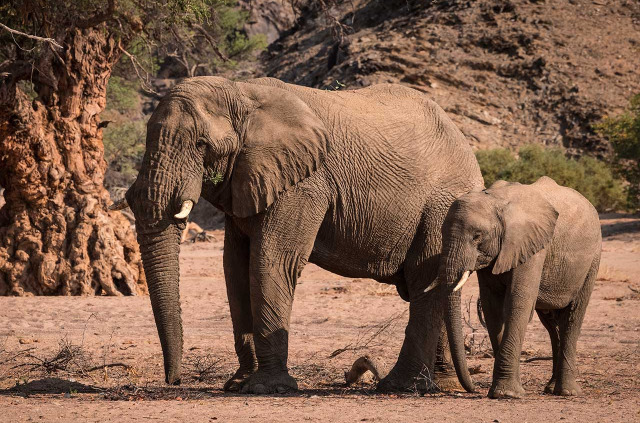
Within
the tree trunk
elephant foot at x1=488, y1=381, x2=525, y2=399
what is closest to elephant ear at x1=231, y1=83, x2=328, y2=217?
elephant foot at x1=488, y1=381, x2=525, y2=399

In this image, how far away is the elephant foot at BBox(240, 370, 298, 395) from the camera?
7.36 m

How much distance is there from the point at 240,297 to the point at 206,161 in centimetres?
A: 124

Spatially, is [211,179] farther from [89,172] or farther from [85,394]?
[89,172]

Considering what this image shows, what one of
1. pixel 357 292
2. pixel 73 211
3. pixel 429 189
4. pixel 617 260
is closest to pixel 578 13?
pixel 617 260

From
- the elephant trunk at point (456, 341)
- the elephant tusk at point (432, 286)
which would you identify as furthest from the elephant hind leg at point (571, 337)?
the elephant tusk at point (432, 286)

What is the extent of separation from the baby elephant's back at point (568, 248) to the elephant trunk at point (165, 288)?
2.94 metres

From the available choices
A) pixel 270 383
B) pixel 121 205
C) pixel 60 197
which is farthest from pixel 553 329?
pixel 60 197

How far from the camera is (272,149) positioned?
7.22 m

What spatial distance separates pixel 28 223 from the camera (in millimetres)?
14367

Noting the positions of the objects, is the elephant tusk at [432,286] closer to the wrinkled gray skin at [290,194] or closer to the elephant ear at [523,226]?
the wrinkled gray skin at [290,194]

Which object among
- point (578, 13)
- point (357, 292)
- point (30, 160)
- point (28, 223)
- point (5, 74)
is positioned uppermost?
point (578, 13)

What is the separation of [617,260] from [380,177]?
14.0m

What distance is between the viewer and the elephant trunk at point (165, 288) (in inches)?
277

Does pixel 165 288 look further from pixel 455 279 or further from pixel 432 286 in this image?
pixel 455 279
